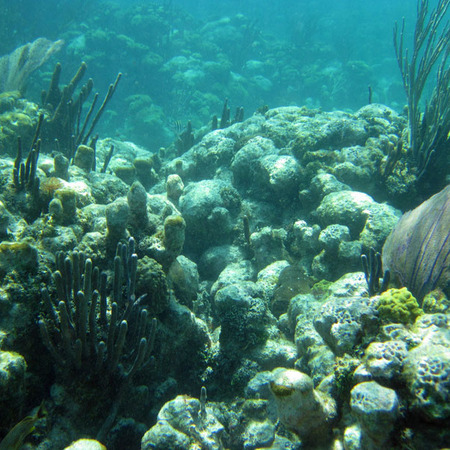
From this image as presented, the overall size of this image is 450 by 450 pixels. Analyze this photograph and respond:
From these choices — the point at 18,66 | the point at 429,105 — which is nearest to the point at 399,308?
the point at 429,105

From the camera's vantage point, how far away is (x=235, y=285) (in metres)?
3.89

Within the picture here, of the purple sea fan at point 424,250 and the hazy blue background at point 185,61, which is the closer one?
the purple sea fan at point 424,250

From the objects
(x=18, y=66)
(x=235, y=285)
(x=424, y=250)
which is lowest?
(x=235, y=285)

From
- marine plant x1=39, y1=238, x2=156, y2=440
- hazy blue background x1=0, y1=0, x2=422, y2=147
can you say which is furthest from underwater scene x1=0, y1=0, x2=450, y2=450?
hazy blue background x1=0, y1=0, x2=422, y2=147

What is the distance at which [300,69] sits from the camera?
968 inches

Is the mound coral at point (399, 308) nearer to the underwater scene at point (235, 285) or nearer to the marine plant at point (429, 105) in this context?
the underwater scene at point (235, 285)

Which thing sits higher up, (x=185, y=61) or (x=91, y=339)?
(x=185, y=61)

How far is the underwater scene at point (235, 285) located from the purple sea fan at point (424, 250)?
0.02m

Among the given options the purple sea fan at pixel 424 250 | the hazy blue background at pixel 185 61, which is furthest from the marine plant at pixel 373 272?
the hazy blue background at pixel 185 61

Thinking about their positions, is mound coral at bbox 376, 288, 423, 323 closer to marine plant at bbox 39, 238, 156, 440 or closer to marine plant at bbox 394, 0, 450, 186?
marine plant at bbox 39, 238, 156, 440

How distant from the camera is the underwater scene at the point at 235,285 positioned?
80.6 inches

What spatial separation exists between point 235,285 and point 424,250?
2.25 meters

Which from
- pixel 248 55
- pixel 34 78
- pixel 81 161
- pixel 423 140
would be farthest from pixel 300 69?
pixel 81 161

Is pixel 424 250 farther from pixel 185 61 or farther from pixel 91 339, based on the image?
pixel 185 61
